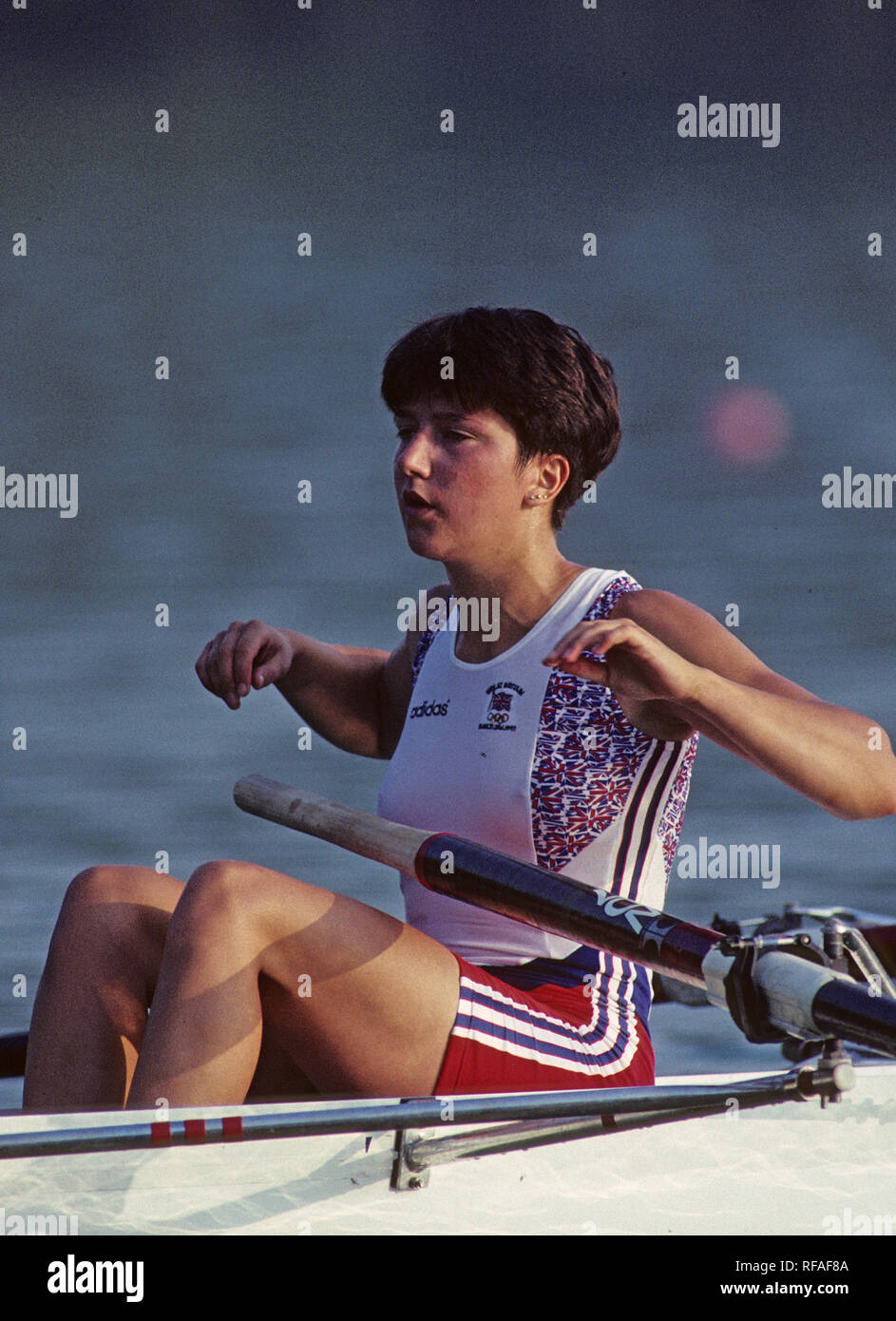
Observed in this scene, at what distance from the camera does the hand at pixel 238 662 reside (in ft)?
5.87

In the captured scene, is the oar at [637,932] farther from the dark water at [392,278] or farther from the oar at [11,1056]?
the dark water at [392,278]

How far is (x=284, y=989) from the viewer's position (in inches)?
A: 55.9

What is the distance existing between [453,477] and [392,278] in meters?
5.28

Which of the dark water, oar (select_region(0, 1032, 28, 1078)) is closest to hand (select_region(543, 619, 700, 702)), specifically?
oar (select_region(0, 1032, 28, 1078))

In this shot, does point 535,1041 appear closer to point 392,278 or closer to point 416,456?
point 416,456

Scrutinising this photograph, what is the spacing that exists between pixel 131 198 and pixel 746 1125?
6.11m

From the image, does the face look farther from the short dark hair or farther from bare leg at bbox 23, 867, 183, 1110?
bare leg at bbox 23, 867, 183, 1110

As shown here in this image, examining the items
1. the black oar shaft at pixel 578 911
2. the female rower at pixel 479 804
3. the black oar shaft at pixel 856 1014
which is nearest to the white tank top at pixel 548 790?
the female rower at pixel 479 804

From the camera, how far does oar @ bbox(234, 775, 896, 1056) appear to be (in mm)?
1289

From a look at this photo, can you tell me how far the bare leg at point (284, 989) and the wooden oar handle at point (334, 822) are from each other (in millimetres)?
115

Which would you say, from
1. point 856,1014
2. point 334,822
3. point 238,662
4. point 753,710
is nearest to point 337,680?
point 238,662

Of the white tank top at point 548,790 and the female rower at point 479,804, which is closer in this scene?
the female rower at point 479,804

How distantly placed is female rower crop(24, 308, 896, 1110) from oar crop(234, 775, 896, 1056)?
0.08 meters

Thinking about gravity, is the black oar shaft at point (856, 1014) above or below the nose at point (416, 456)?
below
